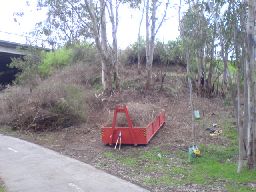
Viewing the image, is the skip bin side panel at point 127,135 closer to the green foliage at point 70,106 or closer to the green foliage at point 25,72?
the green foliage at point 70,106

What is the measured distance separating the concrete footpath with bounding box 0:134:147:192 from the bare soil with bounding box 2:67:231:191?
1.51 ft

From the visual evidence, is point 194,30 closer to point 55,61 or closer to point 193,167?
point 193,167

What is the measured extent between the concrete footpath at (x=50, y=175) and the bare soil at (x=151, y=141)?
460mm

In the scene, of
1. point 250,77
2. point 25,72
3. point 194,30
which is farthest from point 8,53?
point 250,77

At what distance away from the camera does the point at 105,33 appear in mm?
22812

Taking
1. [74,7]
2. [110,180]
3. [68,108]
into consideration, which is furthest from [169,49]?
[110,180]

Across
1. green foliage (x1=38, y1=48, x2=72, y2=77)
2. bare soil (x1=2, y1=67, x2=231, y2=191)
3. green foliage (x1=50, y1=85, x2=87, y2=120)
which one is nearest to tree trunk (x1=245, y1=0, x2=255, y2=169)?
bare soil (x1=2, y1=67, x2=231, y2=191)

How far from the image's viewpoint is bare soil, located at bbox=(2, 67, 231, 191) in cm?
1234

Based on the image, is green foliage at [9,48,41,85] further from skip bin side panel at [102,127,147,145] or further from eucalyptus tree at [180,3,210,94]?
eucalyptus tree at [180,3,210,94]

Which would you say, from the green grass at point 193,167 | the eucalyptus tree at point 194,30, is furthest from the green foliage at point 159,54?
the green grass at point 193,167

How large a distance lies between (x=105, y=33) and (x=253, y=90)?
13.5 metres

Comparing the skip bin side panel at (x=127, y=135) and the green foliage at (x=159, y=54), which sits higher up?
the green foliage at (x=159, y=54)

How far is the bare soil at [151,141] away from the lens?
12.3m

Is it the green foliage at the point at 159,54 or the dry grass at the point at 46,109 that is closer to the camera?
the dry grass at the point at 46,109
